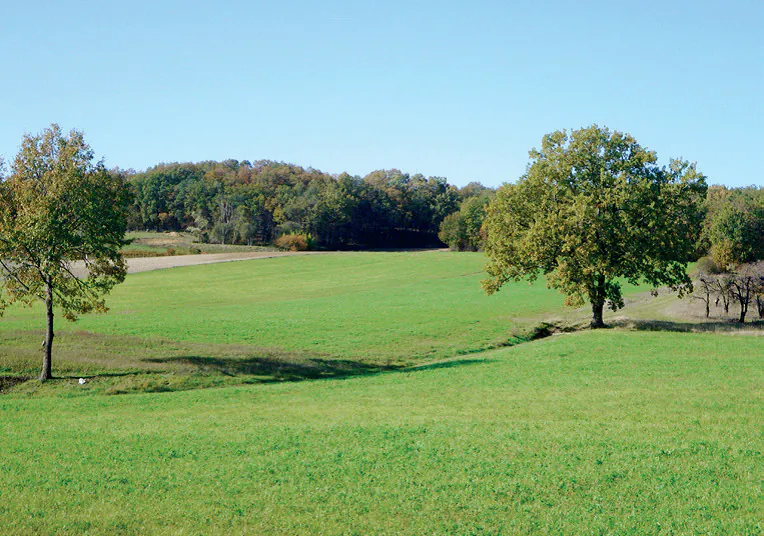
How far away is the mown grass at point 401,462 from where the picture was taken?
12047 millimetres

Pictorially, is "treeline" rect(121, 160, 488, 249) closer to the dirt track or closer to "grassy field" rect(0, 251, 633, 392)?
the dirt track

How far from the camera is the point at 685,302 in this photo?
63.9 m

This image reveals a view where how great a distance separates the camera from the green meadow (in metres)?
12.3

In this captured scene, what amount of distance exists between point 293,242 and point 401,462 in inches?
5203

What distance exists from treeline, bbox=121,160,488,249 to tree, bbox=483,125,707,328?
100 meters

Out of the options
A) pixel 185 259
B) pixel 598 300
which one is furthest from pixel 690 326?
pixel 185 259

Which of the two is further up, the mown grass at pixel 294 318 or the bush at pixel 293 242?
the bush at pixel 293 242

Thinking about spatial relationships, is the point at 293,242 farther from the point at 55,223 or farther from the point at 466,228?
the point at 55,223

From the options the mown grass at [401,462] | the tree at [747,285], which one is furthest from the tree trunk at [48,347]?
the tree at [747,285]

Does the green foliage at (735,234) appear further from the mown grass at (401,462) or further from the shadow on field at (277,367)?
the mown grass at (401,462)

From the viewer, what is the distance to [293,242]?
477ft

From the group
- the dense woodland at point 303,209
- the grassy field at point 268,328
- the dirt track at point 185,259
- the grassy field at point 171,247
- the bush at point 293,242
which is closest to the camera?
the grassy field at point 268,328

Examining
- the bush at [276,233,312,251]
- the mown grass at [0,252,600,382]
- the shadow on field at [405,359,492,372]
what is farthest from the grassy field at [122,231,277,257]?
the shadow on field at [405,359,492,372]

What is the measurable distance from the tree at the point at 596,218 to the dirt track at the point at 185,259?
69.4 meters
